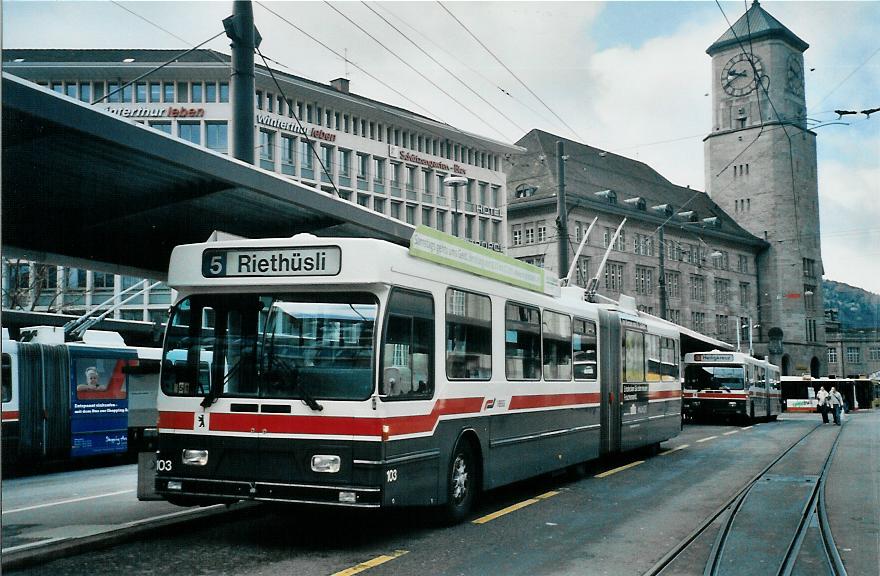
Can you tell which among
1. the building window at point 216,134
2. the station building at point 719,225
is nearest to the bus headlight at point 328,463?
the building window at point 216,134

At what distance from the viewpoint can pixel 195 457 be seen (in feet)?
28.0

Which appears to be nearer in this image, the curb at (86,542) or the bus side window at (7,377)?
the curb at (86,542)

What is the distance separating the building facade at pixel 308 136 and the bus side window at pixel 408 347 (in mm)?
42989

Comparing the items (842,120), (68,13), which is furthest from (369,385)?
(842,120)

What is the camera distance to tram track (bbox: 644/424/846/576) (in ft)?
25.2

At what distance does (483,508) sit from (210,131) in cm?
5535

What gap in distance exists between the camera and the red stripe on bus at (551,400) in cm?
1154

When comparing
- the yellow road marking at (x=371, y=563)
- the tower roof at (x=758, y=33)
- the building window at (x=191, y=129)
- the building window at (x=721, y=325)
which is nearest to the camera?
the yellow road marking at (x=371, y=563)

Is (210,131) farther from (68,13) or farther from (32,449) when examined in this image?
(68,13)

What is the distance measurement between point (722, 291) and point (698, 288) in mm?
5291

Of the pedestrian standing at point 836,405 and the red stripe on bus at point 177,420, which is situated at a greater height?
the red stripe on bus at point 177,420

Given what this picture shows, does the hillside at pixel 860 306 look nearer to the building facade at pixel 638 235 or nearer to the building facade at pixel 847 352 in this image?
the building facade at pixel 638 235

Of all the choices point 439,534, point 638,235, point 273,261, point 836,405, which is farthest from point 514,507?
point 638,235

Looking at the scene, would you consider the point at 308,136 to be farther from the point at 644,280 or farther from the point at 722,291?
the point at 722,291
